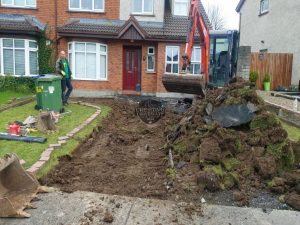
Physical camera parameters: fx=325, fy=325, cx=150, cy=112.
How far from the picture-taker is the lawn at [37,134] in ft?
21.6

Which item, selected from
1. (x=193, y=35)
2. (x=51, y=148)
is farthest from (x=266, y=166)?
(x=193, y=35)

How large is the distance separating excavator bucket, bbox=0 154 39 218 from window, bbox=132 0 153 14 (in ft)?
50.0

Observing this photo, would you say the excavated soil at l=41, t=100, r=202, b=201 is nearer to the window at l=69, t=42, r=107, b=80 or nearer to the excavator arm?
the excavator arm

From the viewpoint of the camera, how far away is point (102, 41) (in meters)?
18.0

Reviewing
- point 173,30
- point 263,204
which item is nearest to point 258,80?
point 173,30

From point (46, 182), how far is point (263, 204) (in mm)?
3433

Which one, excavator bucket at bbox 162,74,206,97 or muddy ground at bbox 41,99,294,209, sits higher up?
excavator bucket at bbox 162,74,206,97

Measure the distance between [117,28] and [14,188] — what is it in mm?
14385

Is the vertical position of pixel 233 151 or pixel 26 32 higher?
pixel 26 32

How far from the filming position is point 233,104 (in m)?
7.24

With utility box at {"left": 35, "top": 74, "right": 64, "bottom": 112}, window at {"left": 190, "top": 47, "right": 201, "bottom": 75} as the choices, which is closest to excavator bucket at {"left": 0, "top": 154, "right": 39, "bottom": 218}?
utility box at {"left": 35, "top": 74, "right": 64, "bottom": 112}

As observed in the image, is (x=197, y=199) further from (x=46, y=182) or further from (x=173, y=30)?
(x=173, y=30)

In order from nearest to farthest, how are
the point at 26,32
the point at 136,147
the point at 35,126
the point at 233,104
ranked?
the point at 233,104
the point at 136,147
the point at 35,126
the point at 26,32

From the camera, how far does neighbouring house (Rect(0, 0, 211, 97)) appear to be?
17.5 m
